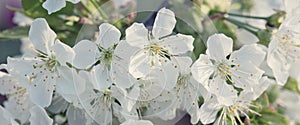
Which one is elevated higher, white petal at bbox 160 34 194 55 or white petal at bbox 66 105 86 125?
white petal at bbox 160 34 194 55

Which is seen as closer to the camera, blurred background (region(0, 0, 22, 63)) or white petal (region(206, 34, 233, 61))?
white petal (region(206, 34, 233, 61))

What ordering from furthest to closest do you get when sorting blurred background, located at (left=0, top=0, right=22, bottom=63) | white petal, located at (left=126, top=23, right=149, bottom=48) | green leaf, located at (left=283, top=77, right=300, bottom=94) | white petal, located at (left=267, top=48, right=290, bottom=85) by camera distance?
blurred background, located at (left=0, top=0, right=22, bottom=63) → green leaf, located at (left=283, top=77, right=300, bottom=94) → white petal, located at (left=267, top=48, right=290, bottom=85) → white petal, located at (left=126, top=23, right=149, bottom=48)

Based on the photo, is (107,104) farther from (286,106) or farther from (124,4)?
(286,106)

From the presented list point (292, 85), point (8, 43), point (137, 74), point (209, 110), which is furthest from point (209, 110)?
point (8, 43)

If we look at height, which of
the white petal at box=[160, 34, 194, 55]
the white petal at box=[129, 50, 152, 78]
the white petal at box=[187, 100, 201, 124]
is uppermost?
the white petal at box=[160, 34, 194, 55]

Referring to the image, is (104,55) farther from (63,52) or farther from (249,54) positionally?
(249,54)

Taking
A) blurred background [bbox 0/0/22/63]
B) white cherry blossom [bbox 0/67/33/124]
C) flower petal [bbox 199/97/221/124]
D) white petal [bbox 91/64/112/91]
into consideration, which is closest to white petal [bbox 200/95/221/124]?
flower petal [bbox 199/97/221/124]

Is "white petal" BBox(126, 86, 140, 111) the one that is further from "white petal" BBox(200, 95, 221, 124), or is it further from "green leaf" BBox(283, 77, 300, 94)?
"green leaf" BBox(283, 77, 300, 94)

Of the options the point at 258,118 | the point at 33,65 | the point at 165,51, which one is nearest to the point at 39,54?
the point at 33,65

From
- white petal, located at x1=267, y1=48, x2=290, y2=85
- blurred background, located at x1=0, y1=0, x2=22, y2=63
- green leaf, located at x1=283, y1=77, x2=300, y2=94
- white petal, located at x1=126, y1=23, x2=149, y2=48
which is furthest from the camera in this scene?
blurred background, located at x1=0, y1=0, x2=22, y2=63
